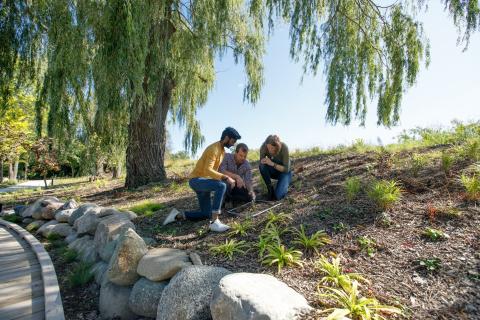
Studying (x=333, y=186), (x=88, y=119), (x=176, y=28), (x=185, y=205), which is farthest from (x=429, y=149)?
(x=88, y=119)

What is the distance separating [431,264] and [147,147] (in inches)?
252

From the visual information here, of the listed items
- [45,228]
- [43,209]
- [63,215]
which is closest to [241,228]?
[63,215]

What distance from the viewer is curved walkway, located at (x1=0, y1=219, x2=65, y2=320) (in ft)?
8.50

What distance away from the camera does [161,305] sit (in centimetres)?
225

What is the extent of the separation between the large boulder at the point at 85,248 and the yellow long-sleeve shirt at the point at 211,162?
1674mm

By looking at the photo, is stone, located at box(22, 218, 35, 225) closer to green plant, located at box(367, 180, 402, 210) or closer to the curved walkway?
the curved walkway

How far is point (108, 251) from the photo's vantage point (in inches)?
135

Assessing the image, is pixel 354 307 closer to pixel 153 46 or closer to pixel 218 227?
pixel 218 227

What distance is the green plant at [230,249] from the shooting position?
2.81 metres

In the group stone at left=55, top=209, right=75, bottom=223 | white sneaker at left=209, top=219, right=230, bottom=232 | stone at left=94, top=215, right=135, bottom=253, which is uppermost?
white sneaker at left=209, top=219, right=230, bottom=232

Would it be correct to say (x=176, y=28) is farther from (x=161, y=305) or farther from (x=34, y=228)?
(x=161, y=305)

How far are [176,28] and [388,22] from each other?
438cm

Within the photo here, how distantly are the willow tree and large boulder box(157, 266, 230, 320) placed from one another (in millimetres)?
3609

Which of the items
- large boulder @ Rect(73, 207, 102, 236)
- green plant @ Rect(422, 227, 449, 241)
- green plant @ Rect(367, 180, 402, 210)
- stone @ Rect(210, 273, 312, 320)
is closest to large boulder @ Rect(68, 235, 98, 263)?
large boulder @ Rect(73, 207, 102, 236)
